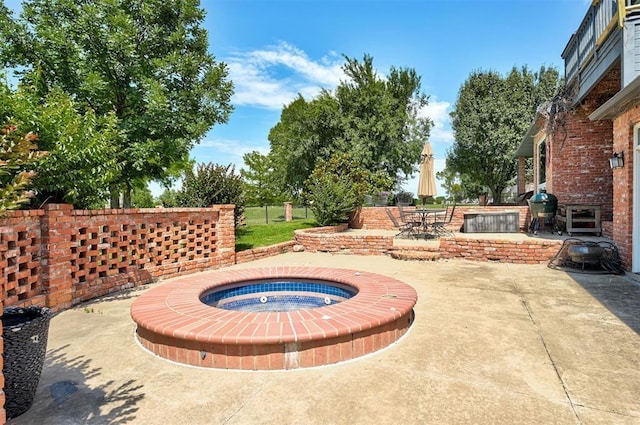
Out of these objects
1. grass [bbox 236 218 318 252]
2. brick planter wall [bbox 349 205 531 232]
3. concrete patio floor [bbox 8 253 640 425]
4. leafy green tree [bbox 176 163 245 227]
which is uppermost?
leafy green tree [bbox 176 163 245 227]

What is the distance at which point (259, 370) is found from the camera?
3.13m

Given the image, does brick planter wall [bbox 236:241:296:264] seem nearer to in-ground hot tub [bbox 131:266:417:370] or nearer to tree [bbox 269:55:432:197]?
in-ground hot tub [bbox 131:266:417:370]

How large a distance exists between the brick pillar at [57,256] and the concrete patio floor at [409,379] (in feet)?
1.55

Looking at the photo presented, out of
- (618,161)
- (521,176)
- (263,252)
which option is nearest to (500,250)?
(618,161)

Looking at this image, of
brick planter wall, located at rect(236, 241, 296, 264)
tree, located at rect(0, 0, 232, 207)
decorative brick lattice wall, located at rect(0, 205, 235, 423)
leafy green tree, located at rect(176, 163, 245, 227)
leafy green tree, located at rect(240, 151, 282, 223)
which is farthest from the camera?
leafy green tree, located at rect(240, 151, 282, 223)

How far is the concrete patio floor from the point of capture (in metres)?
2.41

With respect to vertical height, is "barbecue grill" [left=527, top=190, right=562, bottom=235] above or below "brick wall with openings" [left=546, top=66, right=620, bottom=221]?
below

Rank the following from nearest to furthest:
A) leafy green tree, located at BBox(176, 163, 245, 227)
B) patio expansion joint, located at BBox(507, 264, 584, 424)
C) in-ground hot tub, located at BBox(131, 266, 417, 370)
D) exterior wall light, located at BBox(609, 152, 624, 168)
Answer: patio expansion joint, located at BBox(507, 264, 584, 424) → in-ground hot tub, located at BBox(131, 266, 417, 370) → exterior wall light, located at BBox(609, 152, 624, 168) → leafy green tree, located at BBox(176, 163, 245, 227)

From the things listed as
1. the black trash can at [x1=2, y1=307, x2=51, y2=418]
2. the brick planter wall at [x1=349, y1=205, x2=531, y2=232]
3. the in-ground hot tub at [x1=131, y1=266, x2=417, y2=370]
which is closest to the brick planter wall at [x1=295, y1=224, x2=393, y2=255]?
the brick planter wall at [x1=349, y1=205, x2=531, y2=232]

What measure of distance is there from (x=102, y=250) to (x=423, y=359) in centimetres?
543

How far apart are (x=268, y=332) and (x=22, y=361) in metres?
1.70

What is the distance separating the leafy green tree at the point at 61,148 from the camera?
479cm

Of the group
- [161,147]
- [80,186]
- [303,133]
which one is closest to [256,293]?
[80,186]

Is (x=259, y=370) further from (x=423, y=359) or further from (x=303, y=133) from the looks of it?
(x=303, y=133)
